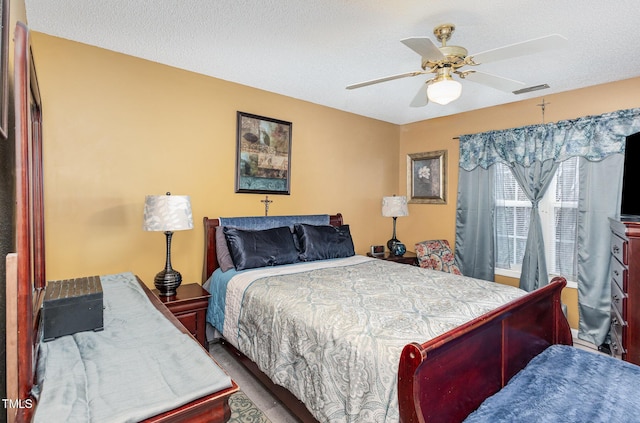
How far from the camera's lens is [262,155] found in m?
3.49

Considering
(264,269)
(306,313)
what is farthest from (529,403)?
(264,269)

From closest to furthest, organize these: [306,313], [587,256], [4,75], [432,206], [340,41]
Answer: [4,75] < [306,313] < [340,41] < [587,256] < [432,206]

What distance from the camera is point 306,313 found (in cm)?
189

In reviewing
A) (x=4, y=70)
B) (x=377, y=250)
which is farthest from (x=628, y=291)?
(x=4, y=70)

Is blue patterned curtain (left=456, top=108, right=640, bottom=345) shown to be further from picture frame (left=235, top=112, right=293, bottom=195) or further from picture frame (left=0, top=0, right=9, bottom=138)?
picture frame (left=0, top=0, right=9, bottom=138)

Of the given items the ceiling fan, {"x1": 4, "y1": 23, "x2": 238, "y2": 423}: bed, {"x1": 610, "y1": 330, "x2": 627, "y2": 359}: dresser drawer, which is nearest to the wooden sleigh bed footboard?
{"x1": 4, "y1": 23, "x2": 238, "y2": 423}: bed

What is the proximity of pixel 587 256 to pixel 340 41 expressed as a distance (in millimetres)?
3061

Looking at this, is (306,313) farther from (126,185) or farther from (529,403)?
(126,185)

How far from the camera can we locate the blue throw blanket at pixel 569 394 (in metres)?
1.30

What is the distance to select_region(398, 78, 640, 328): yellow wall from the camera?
10.3 feet

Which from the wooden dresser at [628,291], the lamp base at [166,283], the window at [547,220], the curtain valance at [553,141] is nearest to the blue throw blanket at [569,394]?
the wooden dresser at [628,291]

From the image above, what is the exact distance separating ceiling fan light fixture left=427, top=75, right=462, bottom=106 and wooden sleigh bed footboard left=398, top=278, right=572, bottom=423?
4.07ft

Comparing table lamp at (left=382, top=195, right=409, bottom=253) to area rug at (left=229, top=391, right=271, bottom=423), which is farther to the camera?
table lamp at (left=382, top=195, right=409, bottom=253)

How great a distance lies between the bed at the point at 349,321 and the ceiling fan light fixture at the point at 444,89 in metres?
1.24
